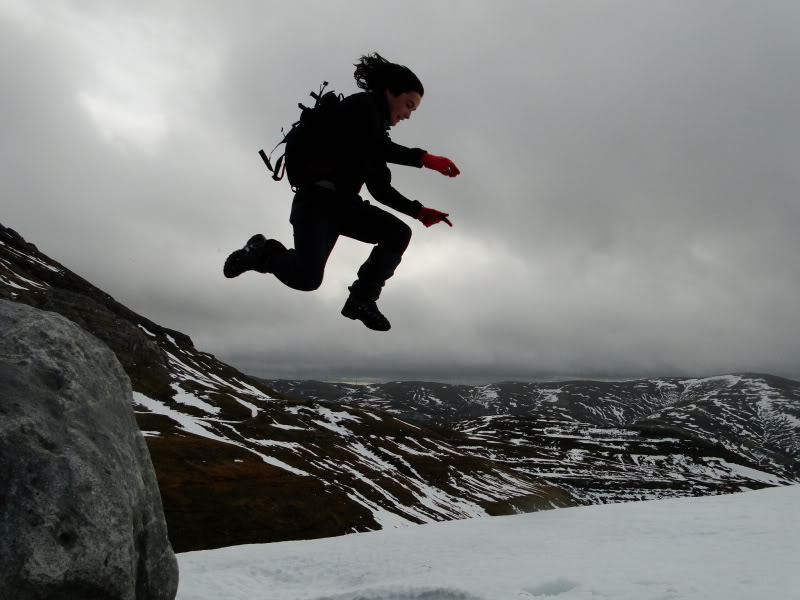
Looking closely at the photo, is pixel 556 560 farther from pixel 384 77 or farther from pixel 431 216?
pixel 384 77

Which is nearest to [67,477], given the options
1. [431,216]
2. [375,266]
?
[375,266]

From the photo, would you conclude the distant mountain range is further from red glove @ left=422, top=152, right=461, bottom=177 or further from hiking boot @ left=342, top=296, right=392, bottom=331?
red glove @ left=422, top=152, right=461, bottom=177

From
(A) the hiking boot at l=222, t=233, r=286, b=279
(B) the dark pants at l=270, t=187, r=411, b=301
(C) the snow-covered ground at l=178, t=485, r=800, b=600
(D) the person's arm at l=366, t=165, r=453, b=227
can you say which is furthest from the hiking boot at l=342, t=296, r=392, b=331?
(C) the snow-covered ground at l=178, t=485, r=800, b=600

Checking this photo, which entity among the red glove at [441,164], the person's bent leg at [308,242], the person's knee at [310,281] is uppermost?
the red glove at [441,164]

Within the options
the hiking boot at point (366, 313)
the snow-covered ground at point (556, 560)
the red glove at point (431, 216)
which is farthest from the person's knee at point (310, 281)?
the snow-covered ground at point (556, 560)

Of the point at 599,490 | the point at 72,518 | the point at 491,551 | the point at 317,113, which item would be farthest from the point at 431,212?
the point at 599,490

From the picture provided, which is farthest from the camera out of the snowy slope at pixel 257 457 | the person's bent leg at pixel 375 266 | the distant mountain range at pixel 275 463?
the distant mountain range at pixel 275 463

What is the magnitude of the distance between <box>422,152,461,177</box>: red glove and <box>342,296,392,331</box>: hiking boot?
2182 mm

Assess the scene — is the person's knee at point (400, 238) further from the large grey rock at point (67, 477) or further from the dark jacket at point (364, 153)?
the large grey rock at point (67, 477)

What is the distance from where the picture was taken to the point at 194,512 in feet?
172

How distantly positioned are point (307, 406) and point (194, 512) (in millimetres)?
104360

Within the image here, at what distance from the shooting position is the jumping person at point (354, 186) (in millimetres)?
5922

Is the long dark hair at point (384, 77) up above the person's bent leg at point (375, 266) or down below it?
above

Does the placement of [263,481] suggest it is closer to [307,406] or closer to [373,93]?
[373,93]
